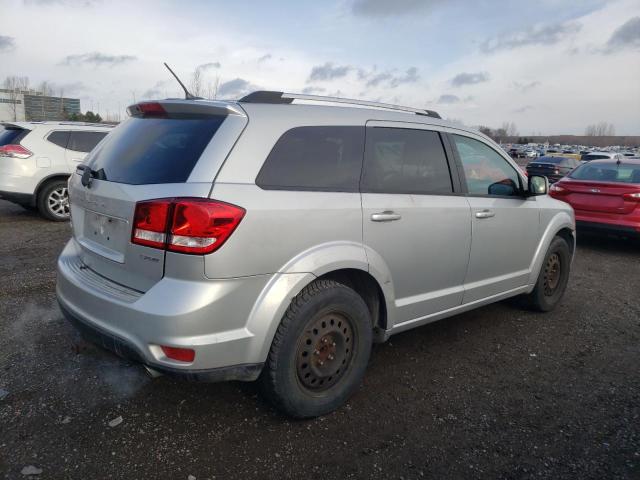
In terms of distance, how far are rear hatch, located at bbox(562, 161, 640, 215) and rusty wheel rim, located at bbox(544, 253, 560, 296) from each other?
11.1 feet

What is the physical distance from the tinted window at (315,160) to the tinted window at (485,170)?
1130 mm

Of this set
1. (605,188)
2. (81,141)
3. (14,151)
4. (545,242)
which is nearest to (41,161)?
(14,151)

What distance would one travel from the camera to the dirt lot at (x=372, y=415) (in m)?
2.50

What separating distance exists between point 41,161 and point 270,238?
7.50 metres

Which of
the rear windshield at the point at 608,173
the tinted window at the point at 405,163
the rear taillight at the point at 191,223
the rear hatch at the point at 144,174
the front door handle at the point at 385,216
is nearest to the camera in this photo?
the rear taillight at the point at 191,223

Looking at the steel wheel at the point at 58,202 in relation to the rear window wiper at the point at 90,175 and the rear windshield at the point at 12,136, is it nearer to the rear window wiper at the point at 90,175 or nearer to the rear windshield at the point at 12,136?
the rear windshield at the point at 12,136

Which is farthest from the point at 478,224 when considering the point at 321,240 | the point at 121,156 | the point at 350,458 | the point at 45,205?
the point at 45,205

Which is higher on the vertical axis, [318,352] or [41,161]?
[41,161]

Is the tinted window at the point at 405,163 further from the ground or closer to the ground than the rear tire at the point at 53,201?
further from the ground

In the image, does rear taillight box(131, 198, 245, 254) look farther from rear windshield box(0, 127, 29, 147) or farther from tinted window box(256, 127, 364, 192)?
rear windshield box(0, 127, 29, 147)

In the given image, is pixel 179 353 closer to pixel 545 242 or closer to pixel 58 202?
pixel 545 242

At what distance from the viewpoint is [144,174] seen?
2602 millimetres

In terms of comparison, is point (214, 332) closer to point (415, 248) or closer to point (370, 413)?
point (370, 413)

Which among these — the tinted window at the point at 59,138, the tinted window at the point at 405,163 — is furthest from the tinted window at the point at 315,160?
the tinted window at the point at 59,138
